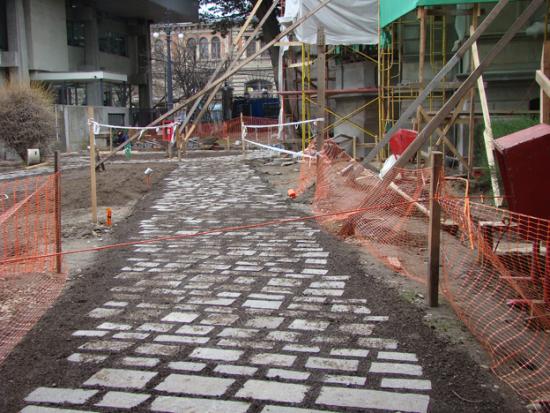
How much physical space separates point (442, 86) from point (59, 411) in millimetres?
11162

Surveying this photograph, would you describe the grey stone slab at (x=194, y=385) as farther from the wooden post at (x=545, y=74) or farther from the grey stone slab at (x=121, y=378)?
the wooden post at (x=545, y=74)

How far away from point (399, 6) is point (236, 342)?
33.4ft

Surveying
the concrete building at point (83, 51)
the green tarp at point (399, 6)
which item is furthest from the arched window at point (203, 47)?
the green tarp at point (399, 6)

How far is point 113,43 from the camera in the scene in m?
43.9

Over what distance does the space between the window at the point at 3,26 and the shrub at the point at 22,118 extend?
10.9 m

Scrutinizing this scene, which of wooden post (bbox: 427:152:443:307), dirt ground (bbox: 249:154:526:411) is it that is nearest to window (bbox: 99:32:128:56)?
dirt ground (bbox: 249:154:526:411)

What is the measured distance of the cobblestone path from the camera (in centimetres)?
395

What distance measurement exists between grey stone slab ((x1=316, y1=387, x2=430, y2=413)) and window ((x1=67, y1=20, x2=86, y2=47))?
1508 inches

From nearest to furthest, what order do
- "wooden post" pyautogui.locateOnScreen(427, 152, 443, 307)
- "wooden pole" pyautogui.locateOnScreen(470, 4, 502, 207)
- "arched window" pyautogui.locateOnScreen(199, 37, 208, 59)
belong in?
"wooden post" pyautogui.locateOnScreen(427, 152, 443, 307)
"wooden pole" pyautogui.locateOnScreen(470, 4, 502, 207)
"arched window" pyautogui.locateOnScreen(199, 37, 208, 59)

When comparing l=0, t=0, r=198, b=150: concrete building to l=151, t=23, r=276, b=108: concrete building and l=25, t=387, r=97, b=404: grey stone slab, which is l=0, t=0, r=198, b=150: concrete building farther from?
l=25, t=387, r=97, b=404: grey stone slab

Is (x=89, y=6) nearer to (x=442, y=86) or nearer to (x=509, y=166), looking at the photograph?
(x=442, y=86)

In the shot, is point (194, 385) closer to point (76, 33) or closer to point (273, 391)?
point (273, 391)

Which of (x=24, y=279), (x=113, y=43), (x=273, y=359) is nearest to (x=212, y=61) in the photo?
(x=113, y=43)

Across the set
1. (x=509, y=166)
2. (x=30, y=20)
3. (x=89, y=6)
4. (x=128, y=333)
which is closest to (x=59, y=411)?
(x=128, y=333)
